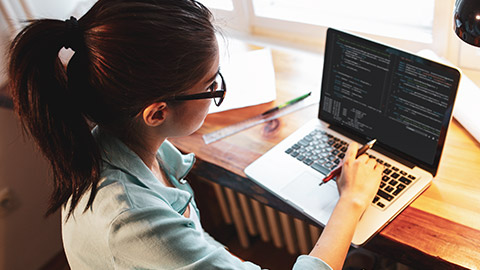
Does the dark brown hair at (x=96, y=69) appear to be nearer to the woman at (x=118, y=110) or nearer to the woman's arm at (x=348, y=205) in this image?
the woman at (x=118, y=110)

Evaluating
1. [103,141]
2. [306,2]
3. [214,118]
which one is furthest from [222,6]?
[103,141]

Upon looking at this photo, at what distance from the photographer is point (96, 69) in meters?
0.77

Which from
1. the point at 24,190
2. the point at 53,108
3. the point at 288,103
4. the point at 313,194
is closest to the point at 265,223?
the point at 288,103

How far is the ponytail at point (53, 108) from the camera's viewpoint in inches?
29.9

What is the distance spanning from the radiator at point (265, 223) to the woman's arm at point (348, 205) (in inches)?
21.0

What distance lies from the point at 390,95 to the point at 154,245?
0.60 metres

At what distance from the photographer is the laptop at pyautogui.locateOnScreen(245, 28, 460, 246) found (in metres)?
0.93

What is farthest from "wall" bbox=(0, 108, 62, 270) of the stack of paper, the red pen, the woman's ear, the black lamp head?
the black lamp head

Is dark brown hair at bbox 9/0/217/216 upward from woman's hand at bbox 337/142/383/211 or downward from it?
upward

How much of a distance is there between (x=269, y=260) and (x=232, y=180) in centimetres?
77

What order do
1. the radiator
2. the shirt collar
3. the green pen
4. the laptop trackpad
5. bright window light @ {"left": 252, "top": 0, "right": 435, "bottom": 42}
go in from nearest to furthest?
the shirt collar < the laptop trackpad < the green pen < bright window light @ {"left": 252, "top": 0, "right": 435, "bottom": 42} < the radiator

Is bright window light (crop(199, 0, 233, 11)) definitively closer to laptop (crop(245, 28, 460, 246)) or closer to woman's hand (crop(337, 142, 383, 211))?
laptop (crop(245, 28, 460, 246))

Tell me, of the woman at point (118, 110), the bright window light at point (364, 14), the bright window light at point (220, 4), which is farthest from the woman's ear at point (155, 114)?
the bright window light at point (220, 4)

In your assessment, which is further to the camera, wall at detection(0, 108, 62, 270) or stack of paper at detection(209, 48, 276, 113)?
wall at detection(0, 108, 62, 270)
